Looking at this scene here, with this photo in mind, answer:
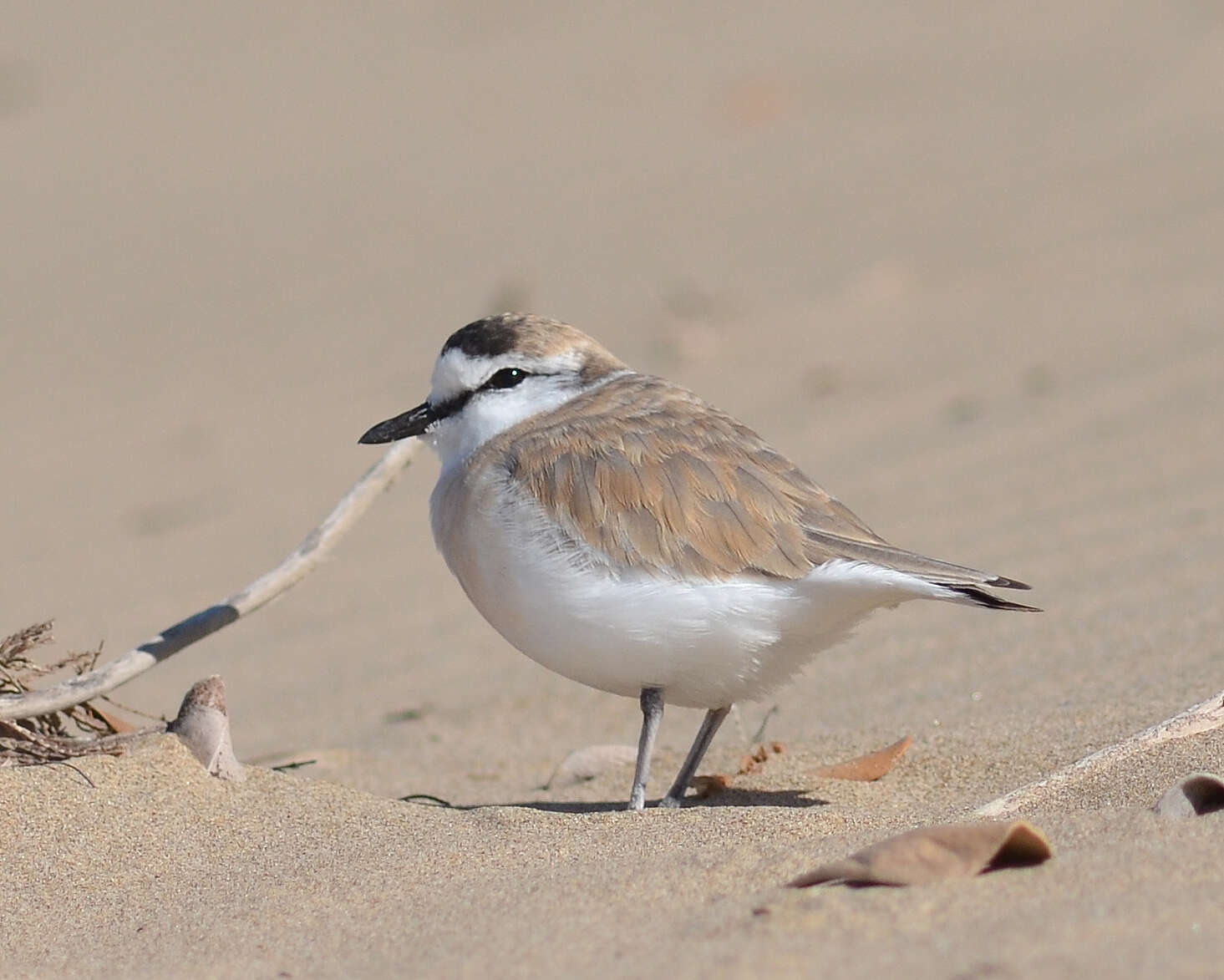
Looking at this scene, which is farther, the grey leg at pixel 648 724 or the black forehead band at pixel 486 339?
the black forehead band at pixel 486 339

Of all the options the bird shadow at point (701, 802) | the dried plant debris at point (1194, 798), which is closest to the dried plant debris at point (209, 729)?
the bird shadow at point (701, 802)

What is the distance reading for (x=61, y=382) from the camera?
40.2 ft

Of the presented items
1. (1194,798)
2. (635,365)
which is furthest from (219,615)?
(635,365)

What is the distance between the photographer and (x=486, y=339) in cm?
525

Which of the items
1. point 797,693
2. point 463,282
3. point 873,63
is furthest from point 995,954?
point 873,63

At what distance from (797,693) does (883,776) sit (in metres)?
1.51

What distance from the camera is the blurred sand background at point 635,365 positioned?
3.49m

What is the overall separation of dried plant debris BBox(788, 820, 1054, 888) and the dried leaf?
218 centimetres

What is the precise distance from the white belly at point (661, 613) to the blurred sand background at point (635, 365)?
424mm

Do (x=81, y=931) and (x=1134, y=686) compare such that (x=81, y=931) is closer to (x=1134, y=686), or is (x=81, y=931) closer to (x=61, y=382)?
(x=1134, y=686)

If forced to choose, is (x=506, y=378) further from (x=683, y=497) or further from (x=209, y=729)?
(x=209, y=729)

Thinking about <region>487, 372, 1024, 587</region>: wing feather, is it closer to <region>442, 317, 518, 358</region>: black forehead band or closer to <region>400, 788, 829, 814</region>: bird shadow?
<region>442, 317, 518, 358</region>: black forehead band

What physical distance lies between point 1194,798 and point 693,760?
5.40 ft

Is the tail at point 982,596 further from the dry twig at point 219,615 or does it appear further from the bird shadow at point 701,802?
the dry twig at point 219,615
